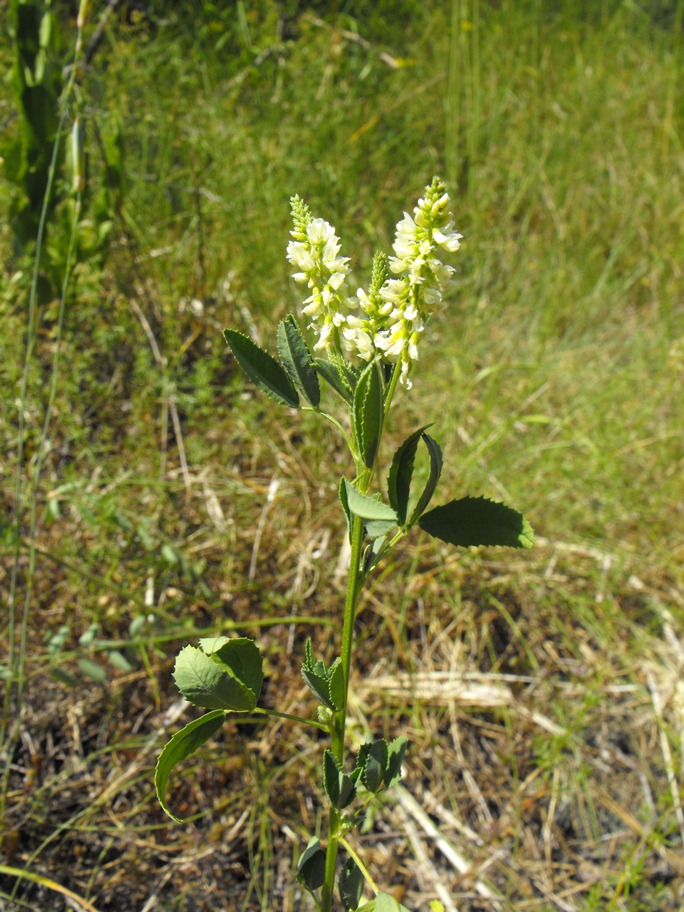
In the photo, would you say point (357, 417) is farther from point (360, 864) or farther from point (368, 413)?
point (360, 864)

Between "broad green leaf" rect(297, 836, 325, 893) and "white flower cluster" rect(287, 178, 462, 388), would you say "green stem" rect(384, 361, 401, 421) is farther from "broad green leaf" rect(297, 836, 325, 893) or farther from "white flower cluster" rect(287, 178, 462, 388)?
"broad green leaf" rect(297, 836, 325, 893)

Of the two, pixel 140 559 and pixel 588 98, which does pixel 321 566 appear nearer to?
pixel 140 559

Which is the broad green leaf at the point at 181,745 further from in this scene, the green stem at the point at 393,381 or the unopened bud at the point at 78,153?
the unopened bud at the point at 78,153

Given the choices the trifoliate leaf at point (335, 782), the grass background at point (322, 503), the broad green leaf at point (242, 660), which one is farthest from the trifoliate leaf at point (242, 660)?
the grass background at point (322, 503)

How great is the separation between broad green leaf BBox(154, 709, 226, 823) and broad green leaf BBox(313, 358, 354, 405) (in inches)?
13.1

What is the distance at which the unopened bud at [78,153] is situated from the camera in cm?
140

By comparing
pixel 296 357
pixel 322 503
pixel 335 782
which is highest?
pixel 296 357

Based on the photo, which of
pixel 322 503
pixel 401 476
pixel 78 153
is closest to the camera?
pixel 401 476

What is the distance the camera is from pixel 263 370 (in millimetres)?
772

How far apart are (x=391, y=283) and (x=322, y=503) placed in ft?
4.37

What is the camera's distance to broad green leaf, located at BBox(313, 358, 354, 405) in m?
0.72

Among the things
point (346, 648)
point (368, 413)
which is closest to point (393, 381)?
point (368, 413)

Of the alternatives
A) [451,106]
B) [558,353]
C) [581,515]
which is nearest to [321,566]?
[581,515]

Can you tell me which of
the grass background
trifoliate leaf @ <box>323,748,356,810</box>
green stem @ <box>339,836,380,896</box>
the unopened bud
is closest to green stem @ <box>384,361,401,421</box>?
the grass background
